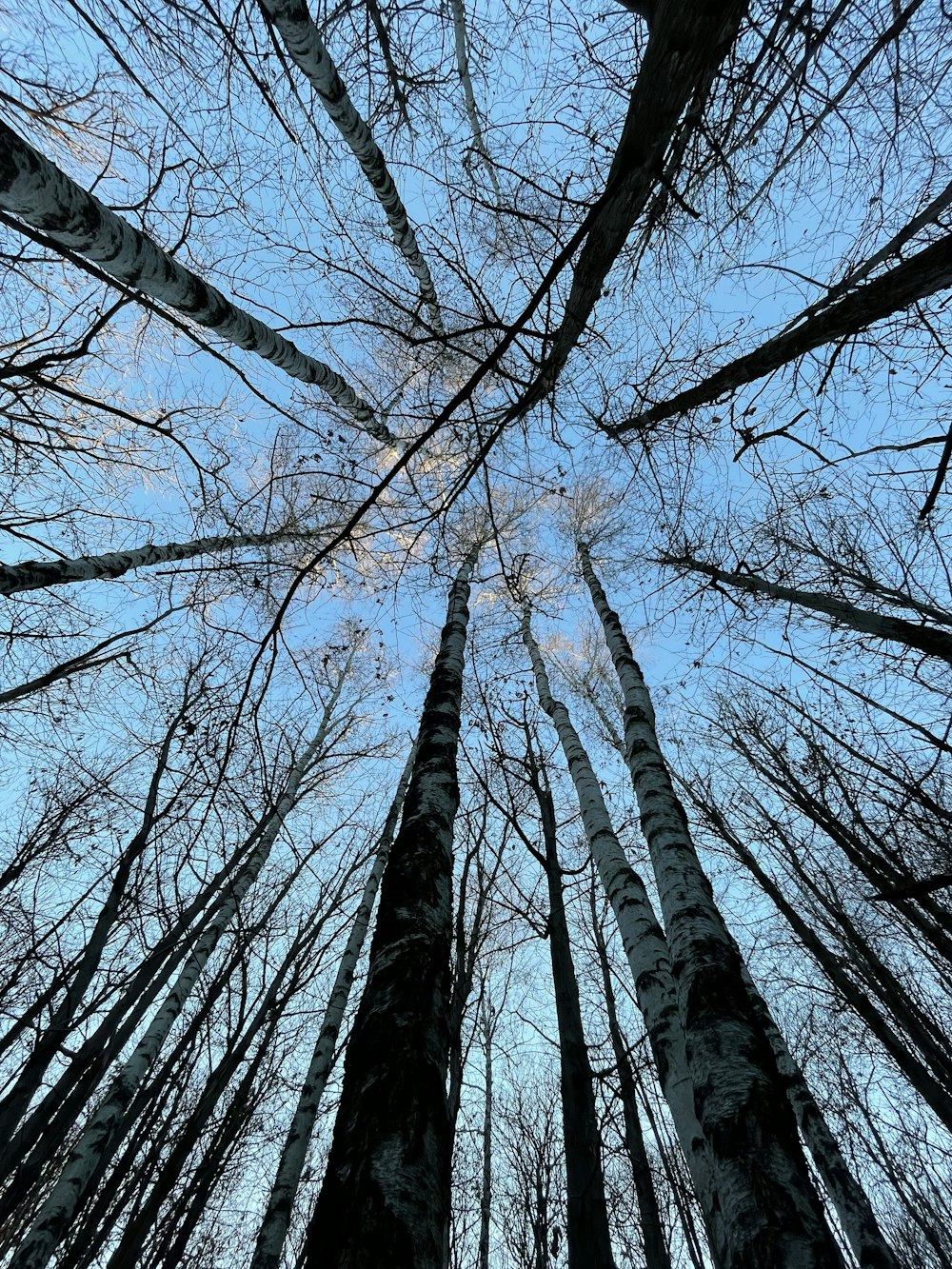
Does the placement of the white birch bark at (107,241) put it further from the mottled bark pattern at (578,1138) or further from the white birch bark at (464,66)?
the white birch bark at (464,66)

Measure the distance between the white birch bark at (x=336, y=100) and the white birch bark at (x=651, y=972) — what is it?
4.27m

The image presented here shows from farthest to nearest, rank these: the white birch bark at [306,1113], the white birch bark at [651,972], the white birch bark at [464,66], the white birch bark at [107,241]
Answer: the white birch bark at [464,66] → the white birch bark at [306,1113] → the white birch bark at [107,241] → the white birch bark at [651,972]

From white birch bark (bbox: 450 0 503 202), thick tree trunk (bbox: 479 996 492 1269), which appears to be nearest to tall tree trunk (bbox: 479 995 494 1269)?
thick tree trunk (bbox: 479 996 492 1269)

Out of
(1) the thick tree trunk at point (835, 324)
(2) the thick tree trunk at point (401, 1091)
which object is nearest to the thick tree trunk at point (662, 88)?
(1) the thick tree trunk at point (835, 324)

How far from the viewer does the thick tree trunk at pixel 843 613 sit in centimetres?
514

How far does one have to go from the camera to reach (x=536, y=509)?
9.88 m

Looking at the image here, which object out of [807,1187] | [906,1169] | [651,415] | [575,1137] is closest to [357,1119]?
[575,1137]

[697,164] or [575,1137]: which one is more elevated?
[697,164]

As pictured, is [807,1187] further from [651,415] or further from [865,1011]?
[865,1011]

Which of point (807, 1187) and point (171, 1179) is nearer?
point (807, 1187)

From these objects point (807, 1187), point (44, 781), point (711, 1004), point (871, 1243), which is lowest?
point (807, 1187)

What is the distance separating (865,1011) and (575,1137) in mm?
5885

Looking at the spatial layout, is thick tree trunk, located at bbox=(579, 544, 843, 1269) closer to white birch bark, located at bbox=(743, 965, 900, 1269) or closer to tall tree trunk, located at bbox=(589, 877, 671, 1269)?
tall tree trunk, located at bbox=(589, 877, 671, 1269)

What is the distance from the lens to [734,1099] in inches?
88.9
